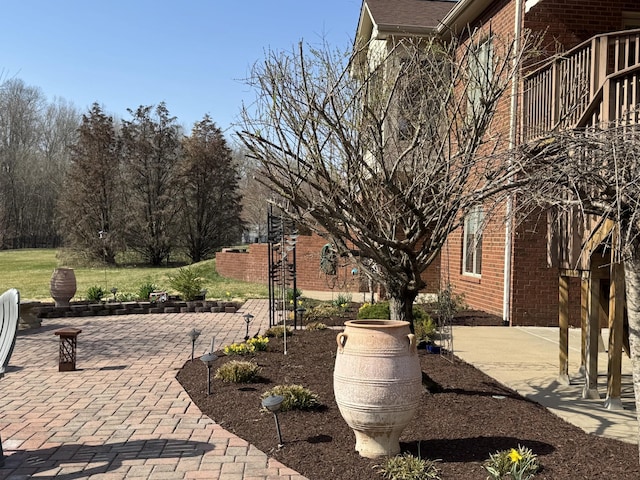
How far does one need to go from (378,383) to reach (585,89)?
455 centimetres

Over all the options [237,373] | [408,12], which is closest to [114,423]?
[237,373]

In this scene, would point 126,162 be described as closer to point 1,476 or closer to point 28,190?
point 28,190

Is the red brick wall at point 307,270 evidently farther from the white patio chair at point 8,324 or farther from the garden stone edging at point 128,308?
the white patio chair at point 8,324

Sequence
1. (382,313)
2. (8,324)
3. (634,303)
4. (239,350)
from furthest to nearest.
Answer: (382,313), (239,350), (8,324), (634,303)

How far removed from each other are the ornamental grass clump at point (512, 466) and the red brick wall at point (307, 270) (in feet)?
38.1

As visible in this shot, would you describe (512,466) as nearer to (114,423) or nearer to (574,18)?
(114,423)

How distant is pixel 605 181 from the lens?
3.28 metres

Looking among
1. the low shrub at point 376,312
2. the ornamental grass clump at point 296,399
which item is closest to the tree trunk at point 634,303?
the ornamental grass clump at point 296,399

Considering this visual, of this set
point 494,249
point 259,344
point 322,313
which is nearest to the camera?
point 259,344

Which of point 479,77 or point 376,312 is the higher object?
point 479,77

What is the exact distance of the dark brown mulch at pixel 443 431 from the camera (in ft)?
12.7

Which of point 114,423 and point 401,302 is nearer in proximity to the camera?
point 114,423

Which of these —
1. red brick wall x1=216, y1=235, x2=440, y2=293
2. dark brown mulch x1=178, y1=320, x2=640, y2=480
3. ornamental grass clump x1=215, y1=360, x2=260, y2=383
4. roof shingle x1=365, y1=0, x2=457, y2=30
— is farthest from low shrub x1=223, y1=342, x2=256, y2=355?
red brick wall x1=216, y1=235, x2=440, y2=293

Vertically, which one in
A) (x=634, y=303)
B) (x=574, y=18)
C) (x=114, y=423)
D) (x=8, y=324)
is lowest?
(x=114, y=423)
